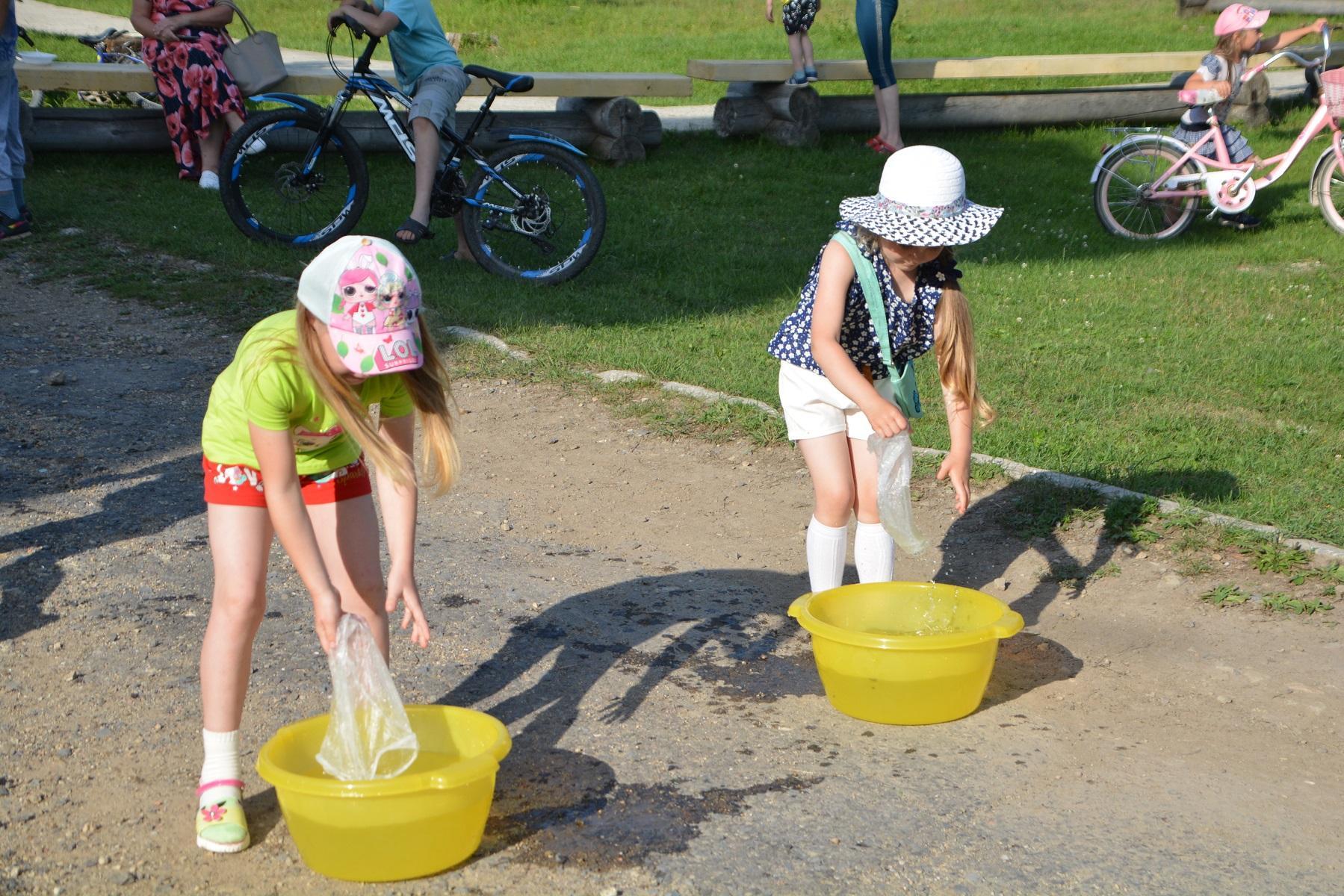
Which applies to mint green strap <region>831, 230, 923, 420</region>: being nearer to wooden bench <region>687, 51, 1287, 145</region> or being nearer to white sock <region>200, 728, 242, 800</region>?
white sock <region>200, 728, 242, 800</region>

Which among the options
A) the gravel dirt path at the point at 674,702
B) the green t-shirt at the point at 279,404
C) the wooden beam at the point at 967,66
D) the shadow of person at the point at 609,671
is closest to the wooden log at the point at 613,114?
the wooden beam at the point at 967,66

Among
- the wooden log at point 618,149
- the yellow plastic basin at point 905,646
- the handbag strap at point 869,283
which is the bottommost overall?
the yellow plastic basin at point 905,646

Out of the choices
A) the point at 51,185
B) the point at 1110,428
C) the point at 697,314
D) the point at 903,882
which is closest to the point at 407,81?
the point at 697,314

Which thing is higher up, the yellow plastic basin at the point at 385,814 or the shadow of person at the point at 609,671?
the yellow plastic basin at the point at 385,814

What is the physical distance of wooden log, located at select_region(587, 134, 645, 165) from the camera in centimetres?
1052

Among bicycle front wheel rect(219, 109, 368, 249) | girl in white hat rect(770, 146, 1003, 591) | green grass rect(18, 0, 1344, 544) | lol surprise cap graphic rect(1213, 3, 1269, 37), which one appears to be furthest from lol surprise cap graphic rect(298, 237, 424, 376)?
lol surprise cap graphic rect(1213, 3, 1269, 37)

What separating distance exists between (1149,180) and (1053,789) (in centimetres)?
680

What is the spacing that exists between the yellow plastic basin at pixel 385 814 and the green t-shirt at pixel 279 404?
594mm

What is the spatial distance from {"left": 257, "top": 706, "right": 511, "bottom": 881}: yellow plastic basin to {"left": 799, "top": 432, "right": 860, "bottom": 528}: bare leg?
1.28 m

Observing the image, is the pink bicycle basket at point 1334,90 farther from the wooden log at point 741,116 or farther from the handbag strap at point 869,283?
the handbag strap at point 869,283

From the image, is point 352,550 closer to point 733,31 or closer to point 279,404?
point 279,404

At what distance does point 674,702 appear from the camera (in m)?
3.60

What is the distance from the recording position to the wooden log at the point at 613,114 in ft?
34.4

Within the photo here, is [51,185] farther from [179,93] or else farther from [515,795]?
[515,795]
